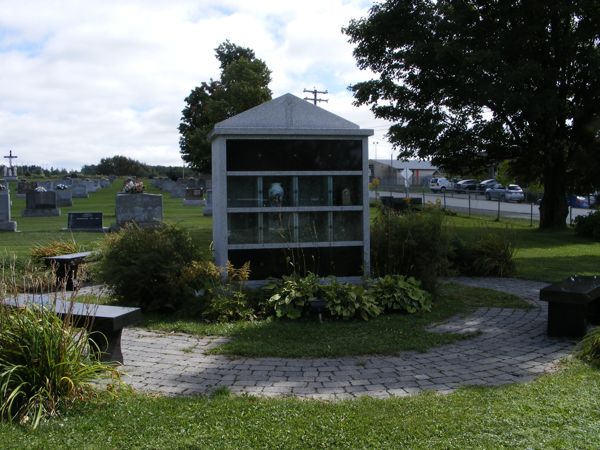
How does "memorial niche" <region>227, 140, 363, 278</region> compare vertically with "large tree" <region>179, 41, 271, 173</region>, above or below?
below

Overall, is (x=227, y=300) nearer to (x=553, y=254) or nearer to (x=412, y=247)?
(x=412, y=247)

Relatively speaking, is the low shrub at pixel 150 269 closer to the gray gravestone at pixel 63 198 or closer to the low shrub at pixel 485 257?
the low shrub at pixel 485 257

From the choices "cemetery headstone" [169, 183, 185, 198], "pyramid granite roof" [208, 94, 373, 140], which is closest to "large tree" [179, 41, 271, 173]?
"cemetery headstone" [169, 183, 185, 198]

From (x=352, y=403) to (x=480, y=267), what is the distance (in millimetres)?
8571

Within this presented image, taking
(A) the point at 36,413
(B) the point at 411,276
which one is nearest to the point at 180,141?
(B) the point at 411,276

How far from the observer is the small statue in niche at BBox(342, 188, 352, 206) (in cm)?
968

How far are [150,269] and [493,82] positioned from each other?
595 inches

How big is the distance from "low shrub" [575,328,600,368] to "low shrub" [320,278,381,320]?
255 centimetres

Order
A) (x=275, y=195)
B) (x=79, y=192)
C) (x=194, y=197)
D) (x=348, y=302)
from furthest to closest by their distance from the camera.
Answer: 1. (x=79, y=192)
2. (x=194, y=197)
3. (x=275, y=195)
4. (x=348, y=302)

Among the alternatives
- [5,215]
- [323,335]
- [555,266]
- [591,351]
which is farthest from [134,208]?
[591,351]

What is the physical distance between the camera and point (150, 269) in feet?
28.1

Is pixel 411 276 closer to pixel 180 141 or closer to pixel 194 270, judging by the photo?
pixel 194 270

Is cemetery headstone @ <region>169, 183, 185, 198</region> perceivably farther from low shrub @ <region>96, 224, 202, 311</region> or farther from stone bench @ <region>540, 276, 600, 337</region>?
stone bench @ <region>540, 276, 600, 337</region>

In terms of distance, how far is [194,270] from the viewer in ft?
28.0
